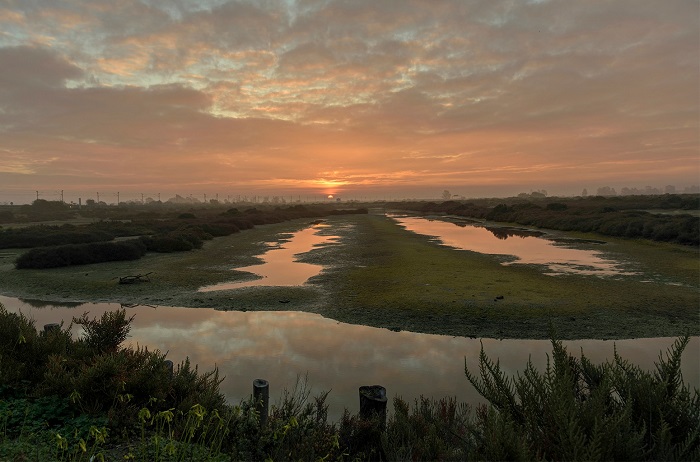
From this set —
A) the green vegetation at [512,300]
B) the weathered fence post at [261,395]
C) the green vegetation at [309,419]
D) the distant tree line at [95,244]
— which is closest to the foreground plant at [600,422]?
the green vegetation at [309,419]

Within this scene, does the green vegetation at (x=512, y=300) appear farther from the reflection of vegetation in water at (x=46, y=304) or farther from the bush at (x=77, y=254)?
the bush at (x=77, y=254)

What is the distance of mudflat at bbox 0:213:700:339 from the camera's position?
40.8 ft

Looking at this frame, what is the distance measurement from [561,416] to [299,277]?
58.1ft

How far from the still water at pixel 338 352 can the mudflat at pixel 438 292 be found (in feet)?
2.78

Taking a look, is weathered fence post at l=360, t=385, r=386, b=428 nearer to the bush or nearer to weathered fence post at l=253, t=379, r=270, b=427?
weathered fence post at l=253, t=379, r=270, b=427

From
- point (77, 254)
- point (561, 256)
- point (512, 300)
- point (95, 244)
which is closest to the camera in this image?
point (512, 300)

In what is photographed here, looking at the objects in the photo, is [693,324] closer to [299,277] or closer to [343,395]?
[343,395]

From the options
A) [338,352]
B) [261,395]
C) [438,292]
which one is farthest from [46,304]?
[438,292]

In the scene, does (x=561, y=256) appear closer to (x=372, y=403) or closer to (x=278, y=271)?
(x=278, y=271)

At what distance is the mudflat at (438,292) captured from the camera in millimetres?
12430

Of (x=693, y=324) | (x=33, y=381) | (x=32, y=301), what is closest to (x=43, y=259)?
(x=32, y=301)

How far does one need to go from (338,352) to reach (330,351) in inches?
8.9

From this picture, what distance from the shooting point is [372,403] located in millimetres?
6285

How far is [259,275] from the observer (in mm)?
21594
